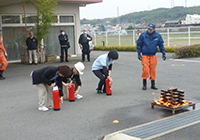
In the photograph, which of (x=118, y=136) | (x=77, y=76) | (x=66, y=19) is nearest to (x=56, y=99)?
(x=77, y=76)

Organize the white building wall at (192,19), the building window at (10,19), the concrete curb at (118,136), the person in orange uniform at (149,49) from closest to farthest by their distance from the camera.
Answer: the concrete curb at (118,136) < the person in orange uniform at (149,49) < the building window at (10,19) < the white building wall at (192,19)

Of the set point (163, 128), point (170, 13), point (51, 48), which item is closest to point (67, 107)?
point (163, 128)

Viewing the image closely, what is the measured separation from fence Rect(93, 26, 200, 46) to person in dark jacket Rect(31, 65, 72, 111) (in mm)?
18365

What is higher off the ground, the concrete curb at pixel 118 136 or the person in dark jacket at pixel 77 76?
the person in dark jacket at pixel 77 76

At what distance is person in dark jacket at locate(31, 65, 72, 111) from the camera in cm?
681

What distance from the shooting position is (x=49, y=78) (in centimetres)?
704

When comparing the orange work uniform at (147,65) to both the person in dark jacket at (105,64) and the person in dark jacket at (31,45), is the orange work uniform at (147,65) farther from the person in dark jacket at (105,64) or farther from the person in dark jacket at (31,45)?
the person in dark jacket at (31,45)

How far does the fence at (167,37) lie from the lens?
24312 millimetres

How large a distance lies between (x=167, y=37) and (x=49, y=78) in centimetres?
2057

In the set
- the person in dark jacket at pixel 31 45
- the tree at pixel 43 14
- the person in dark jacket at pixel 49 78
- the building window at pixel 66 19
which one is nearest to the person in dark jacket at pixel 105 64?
the person in dark jacket at pixel 49 78

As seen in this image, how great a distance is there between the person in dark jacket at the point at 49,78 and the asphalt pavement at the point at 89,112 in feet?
1.36

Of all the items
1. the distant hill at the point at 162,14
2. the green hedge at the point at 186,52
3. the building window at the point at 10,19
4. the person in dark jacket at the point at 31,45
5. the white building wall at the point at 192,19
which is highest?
the distant hill at the point at 162,14

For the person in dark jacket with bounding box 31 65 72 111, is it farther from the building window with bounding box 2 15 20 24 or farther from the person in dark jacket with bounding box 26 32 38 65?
the building window with bounding box 2 15 20 24

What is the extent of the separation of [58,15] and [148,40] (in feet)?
39.2
